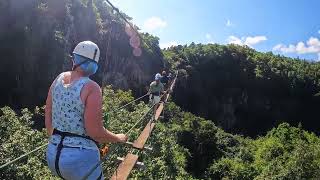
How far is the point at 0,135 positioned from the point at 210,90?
58868 millimetres

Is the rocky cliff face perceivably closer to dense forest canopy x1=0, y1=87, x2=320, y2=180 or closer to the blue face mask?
dense forest canopy x1=0, y1=87, x2=320, y2=180

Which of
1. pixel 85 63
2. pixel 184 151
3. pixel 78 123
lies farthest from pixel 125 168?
pixel 184 151

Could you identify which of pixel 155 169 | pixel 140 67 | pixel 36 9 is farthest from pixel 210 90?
pixel 155 169

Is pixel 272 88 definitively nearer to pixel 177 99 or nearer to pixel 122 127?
pixel 177 99

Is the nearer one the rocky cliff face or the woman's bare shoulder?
the woman's bare shoulder

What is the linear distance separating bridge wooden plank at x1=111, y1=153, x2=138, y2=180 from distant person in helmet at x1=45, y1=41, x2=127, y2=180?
5.44 ft

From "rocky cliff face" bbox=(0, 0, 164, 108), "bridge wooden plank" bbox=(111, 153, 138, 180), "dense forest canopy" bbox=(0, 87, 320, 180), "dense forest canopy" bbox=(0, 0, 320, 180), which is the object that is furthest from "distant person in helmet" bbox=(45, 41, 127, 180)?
"rocky cliff face" bbox=(0, 0, 164, 108)

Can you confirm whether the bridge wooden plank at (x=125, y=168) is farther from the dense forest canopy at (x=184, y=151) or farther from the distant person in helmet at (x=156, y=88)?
the distant person in helmet at (x=156, y=88)

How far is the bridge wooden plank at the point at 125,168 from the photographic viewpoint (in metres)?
5.34

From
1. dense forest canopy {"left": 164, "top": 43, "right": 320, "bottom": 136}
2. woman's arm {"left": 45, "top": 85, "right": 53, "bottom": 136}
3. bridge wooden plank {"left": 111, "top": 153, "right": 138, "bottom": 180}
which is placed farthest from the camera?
A: dense forest canopy {"left": 164, "top": 43, "right": 320, "bottom": 136}

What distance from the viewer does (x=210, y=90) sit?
2906 inches

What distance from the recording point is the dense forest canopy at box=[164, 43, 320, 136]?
240 ft

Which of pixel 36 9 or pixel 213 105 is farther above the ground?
pixel 36 9

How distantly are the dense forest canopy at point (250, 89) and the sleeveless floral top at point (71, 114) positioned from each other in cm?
6768
